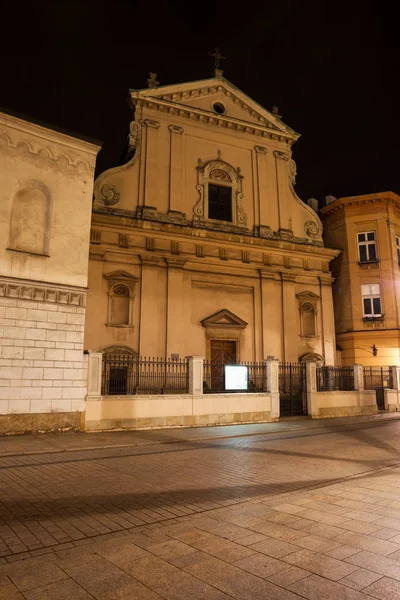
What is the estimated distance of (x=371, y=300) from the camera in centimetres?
2742

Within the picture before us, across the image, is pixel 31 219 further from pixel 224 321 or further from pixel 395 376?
pixel 395 376

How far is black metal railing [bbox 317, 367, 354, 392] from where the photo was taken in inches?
850

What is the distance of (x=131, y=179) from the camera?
23172 millimetres

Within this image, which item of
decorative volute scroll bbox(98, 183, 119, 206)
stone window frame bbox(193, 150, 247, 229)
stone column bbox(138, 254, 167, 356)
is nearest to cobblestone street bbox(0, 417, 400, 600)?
stone column bbox(138, 254, 167, 356)

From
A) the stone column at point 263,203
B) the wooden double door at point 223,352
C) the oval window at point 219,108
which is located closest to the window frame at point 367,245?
the stone column at point 263,203

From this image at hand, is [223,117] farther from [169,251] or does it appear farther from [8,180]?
[8,180]

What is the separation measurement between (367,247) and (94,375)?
813 inches

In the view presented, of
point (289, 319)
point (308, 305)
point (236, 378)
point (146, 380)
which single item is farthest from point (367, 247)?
point (146, 380)

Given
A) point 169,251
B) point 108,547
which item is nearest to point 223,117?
point 169,251

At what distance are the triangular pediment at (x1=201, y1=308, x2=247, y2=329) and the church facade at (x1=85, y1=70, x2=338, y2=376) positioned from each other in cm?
6

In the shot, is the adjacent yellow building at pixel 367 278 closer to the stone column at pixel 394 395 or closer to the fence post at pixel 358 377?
the stone column at pixel 394 395

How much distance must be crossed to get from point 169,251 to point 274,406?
951 cm

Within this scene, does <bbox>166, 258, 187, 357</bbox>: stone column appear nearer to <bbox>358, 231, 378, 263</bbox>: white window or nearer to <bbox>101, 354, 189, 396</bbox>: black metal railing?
<bbox>101, 354, 189, 396</bbox>: black metal railing

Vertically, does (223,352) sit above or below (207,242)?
below
